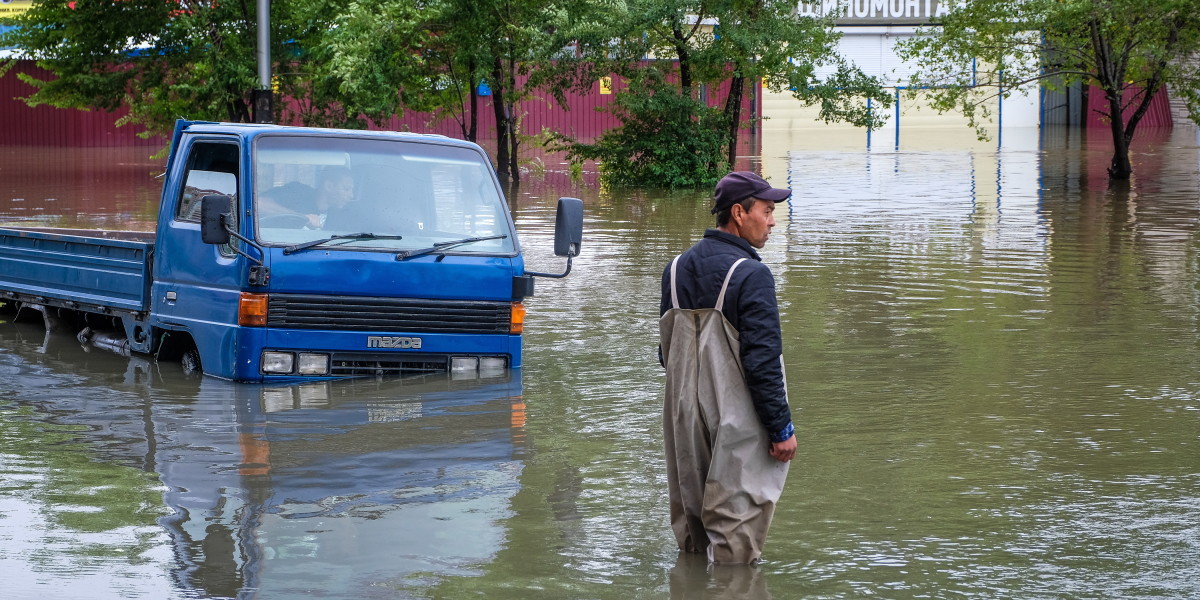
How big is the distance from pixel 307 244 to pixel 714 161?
22.9 meters

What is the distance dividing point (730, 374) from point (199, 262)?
5.30 meters

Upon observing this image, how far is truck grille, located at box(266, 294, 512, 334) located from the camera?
9312mm

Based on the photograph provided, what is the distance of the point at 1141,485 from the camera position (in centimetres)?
716

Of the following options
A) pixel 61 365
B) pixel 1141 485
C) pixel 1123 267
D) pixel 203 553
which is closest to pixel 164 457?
pixel 203 553

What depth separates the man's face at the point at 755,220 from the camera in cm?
546

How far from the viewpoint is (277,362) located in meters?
9.38

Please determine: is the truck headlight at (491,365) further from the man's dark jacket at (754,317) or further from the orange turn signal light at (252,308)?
the man's dark jacket at (754,317)

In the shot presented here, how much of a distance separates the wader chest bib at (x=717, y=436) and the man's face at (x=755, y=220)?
0.24 metres

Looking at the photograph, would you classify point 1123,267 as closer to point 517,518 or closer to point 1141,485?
point 1141,485

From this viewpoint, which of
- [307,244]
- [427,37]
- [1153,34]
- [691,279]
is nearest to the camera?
[691,279]

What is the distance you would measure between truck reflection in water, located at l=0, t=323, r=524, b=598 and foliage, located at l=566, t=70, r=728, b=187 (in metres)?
20.8

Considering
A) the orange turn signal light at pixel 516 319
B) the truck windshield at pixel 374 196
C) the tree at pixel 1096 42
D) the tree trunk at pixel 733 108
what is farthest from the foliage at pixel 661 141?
the orange turn signal light at pixel 516 319

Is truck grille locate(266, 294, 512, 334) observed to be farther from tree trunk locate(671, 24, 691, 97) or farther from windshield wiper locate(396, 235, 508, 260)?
tree trunk locate(671, 24, 691, 97)

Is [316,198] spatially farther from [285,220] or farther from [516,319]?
[516,319]
